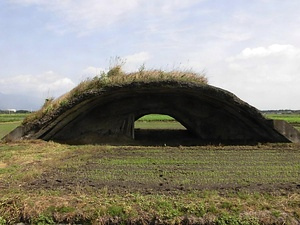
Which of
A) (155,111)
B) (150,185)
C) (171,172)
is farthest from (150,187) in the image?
(155,111)

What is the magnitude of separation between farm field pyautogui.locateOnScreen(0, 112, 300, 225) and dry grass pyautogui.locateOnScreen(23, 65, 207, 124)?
2.32 m

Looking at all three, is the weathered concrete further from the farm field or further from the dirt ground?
the farm field

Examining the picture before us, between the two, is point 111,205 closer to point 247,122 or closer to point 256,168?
point 256,168

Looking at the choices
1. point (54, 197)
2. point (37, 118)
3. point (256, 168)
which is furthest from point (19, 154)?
point (256, 168)

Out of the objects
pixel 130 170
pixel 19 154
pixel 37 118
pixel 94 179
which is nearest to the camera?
pixel 94 179

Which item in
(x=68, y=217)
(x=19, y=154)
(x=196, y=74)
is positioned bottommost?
(x=68, y=217)

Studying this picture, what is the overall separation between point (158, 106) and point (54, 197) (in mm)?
8439

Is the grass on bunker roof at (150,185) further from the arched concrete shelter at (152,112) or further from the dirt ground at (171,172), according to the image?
the arched concrete shelter at (152,112)

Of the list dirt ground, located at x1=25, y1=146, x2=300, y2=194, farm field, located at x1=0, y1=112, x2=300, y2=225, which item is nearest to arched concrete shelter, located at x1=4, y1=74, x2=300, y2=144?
dirt ground, located at x1=25, y1=146, x2=300, y2=194

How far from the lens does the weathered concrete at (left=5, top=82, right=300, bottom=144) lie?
11648 millimetres

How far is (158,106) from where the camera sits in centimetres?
1345

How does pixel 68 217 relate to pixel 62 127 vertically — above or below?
below

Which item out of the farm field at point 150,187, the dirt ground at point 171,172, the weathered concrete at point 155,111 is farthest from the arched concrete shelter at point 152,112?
the farm field at point 150,187

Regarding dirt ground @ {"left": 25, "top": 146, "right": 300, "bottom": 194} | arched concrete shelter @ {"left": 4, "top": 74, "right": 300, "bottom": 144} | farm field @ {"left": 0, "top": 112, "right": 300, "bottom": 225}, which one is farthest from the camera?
arched concrete shelter @ {"left": 4, "top": 74, "right": 300, "bottom": 144}
